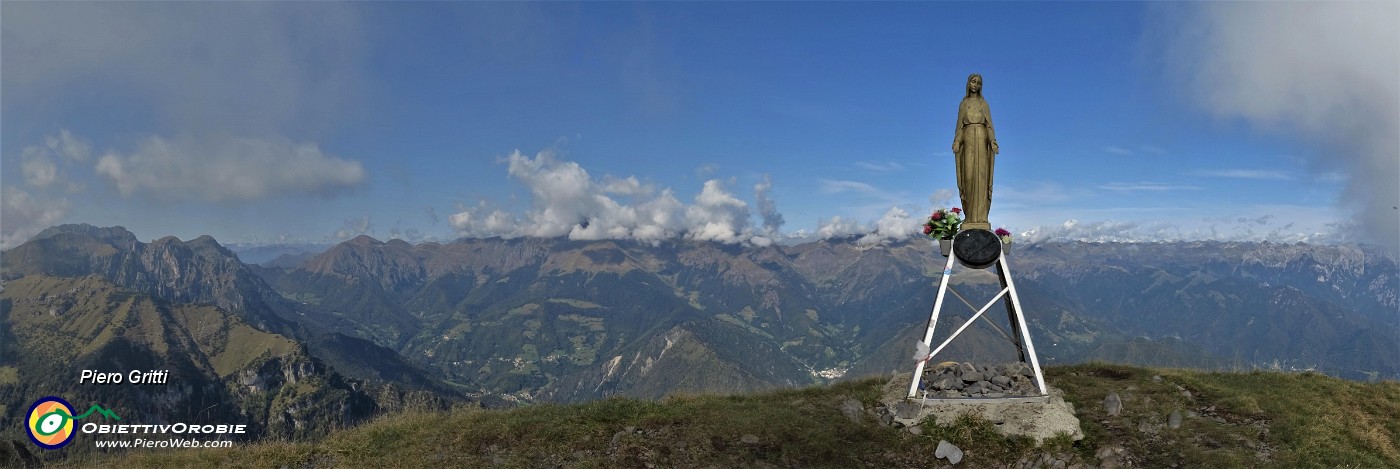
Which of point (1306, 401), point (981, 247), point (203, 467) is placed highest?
point (981, 247)

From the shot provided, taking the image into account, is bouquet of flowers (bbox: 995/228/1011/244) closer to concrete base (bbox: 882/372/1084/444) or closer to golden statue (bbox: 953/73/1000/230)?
golden statue (bbox: 953/73/1000/230)

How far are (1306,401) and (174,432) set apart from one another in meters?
33.9

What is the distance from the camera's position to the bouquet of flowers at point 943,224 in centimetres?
2036

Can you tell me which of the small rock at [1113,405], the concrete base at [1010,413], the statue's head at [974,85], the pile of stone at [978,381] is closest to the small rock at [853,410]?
the concrete base at [1010,413]

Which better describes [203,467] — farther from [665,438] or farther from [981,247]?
[981,247]

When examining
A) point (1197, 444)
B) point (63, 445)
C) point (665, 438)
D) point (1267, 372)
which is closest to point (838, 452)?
point (665, 438)

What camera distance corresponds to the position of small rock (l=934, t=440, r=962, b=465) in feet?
54.0

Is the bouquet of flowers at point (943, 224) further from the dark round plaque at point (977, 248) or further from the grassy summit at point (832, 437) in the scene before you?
the grassy summit at point (832, 437)

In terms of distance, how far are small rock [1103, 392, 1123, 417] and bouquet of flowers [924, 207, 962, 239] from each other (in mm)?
6952

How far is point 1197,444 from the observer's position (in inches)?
633

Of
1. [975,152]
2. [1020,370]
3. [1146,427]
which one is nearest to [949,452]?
[1146,427]

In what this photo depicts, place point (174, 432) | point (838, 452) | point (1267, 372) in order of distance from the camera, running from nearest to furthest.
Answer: point (838, 452)
point (174, 432)
point (1267, 372)

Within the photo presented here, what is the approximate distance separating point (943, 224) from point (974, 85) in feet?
15.5

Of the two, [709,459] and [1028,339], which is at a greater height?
[1028,339]
